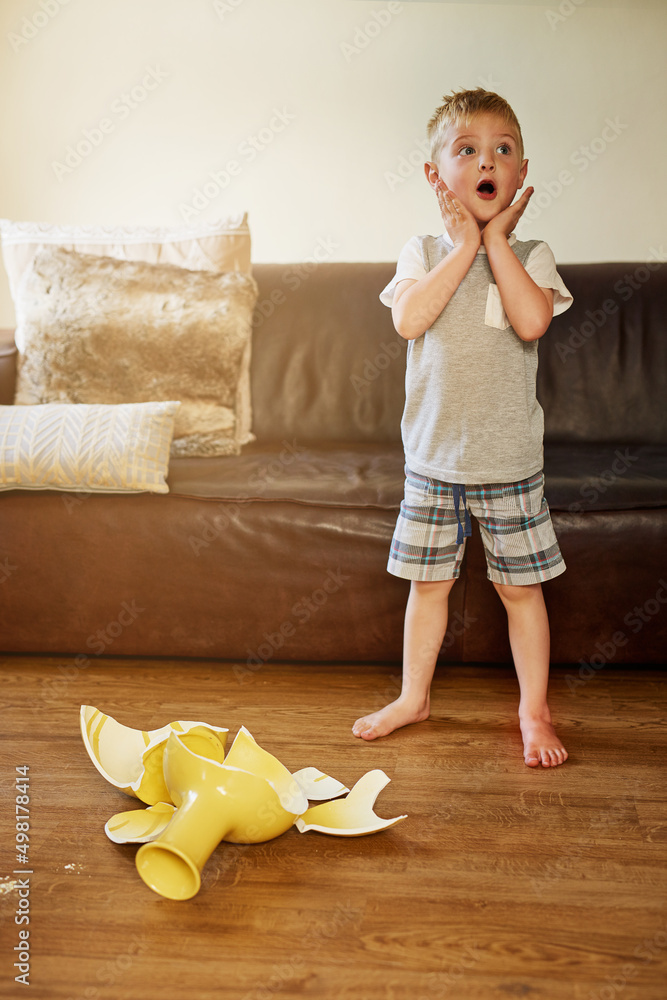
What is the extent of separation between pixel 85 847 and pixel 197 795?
199 millimetres

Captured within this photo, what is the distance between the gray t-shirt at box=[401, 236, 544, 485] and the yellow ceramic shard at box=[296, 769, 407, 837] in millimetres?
507

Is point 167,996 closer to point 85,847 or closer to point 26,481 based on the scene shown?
point 85,847

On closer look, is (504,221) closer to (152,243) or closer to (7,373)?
(152,243)

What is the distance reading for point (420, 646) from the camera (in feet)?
→ 4.62

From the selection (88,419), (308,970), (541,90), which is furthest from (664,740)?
(541,90)

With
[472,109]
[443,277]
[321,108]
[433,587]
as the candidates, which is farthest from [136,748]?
[321,108]

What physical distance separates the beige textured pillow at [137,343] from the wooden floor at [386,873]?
67 cm

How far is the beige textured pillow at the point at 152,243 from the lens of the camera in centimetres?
193

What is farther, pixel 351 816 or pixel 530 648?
pixel 530 648

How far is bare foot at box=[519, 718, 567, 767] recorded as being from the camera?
1271 mm

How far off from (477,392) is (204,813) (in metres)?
0.76

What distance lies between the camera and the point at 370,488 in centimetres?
156

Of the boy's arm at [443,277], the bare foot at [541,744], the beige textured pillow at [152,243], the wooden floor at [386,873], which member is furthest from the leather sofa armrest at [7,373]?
the bare foot at [541,744]

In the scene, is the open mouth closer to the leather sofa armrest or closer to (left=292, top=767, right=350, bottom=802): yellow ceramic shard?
(left=292, top=767, right=350, bottom=802): yellow ceramic shard
